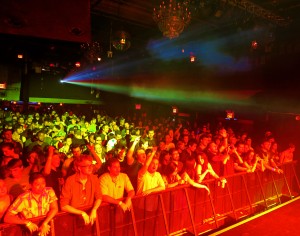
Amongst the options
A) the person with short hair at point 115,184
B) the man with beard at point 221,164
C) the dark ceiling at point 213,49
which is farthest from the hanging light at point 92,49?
the person with short hair at point 115,184

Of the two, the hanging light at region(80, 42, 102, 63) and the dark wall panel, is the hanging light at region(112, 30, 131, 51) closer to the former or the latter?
the hanging light at region(80, 42, 102, 63)

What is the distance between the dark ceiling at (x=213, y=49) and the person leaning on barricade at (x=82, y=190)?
2.00 metres

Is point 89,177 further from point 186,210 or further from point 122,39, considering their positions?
point 122,39

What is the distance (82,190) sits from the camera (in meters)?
3.89

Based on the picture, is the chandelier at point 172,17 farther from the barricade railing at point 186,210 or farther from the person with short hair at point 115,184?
the barricade railing at point 186,210

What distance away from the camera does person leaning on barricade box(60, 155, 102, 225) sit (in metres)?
3.73

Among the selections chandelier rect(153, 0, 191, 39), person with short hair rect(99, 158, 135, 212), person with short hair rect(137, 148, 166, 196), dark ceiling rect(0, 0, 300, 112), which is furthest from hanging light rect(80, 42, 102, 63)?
person with short hair rect(99, 158, 135, 212)

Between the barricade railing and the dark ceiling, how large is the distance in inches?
102

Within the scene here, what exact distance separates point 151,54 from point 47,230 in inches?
526

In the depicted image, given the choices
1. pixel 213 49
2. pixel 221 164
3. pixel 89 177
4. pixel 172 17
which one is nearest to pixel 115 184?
pixel 89 177

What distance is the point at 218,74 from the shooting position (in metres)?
14.3

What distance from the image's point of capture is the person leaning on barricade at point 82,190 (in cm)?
373

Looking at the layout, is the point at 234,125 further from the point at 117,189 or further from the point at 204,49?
the point at 117,189

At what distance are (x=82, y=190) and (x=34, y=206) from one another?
0.66 m
